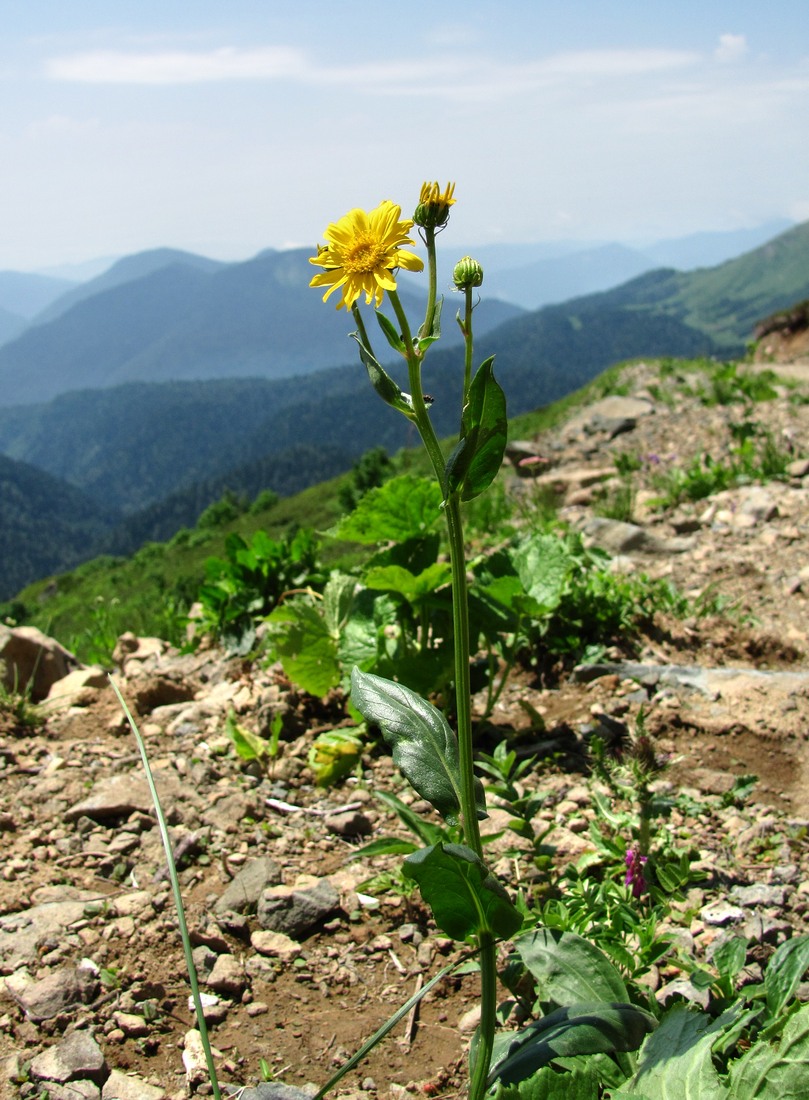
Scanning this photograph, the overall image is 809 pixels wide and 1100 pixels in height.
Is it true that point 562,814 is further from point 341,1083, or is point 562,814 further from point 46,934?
point 46,934

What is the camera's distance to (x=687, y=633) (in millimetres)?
5156

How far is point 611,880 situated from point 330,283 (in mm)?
2186

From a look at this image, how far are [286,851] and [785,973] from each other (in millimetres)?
1987

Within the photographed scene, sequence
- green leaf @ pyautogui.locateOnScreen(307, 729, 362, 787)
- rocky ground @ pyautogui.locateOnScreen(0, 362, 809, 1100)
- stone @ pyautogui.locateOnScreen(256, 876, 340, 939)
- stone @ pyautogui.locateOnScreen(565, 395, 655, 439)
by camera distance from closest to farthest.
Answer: rocky ground @ pyautogui.locateOnScreen(0, 362, 809, 1100)
stone @ pyautogui.locateOnScreen(256, 876, 340, 939)
green leaf @ pyautogui.locateOnScreen(307, 729, 362, 787)
stone @ pyautogui.locateOnScreen(565, 395, 655, 439)

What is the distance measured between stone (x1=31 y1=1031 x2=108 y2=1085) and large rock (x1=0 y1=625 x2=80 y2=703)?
10.5 feet

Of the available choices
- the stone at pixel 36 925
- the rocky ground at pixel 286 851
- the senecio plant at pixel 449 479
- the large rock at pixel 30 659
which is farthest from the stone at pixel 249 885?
the large rock at pixel 30 659

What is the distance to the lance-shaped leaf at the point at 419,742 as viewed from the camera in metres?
2.11

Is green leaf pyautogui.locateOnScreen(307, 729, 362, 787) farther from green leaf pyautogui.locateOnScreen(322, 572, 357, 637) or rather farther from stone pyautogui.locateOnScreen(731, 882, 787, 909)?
stone pyautogui.locateOnScreen(731, 882, 787, 909)

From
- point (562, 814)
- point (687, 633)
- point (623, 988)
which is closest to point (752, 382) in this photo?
point (687, 633)

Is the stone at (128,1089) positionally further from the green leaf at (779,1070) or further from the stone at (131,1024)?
the green leaf at (779,1070)

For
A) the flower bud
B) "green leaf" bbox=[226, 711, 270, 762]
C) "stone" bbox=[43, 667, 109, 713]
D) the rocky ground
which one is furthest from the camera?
"stone" bbox=[43, 667, 109, 713]

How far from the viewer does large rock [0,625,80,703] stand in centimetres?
535

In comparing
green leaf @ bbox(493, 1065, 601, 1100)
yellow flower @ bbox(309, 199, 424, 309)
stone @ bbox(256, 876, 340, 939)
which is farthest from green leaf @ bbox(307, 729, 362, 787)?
yellow flower @ bbox(309, 199, 424, 309)

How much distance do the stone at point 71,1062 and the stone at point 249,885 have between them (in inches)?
28.0
